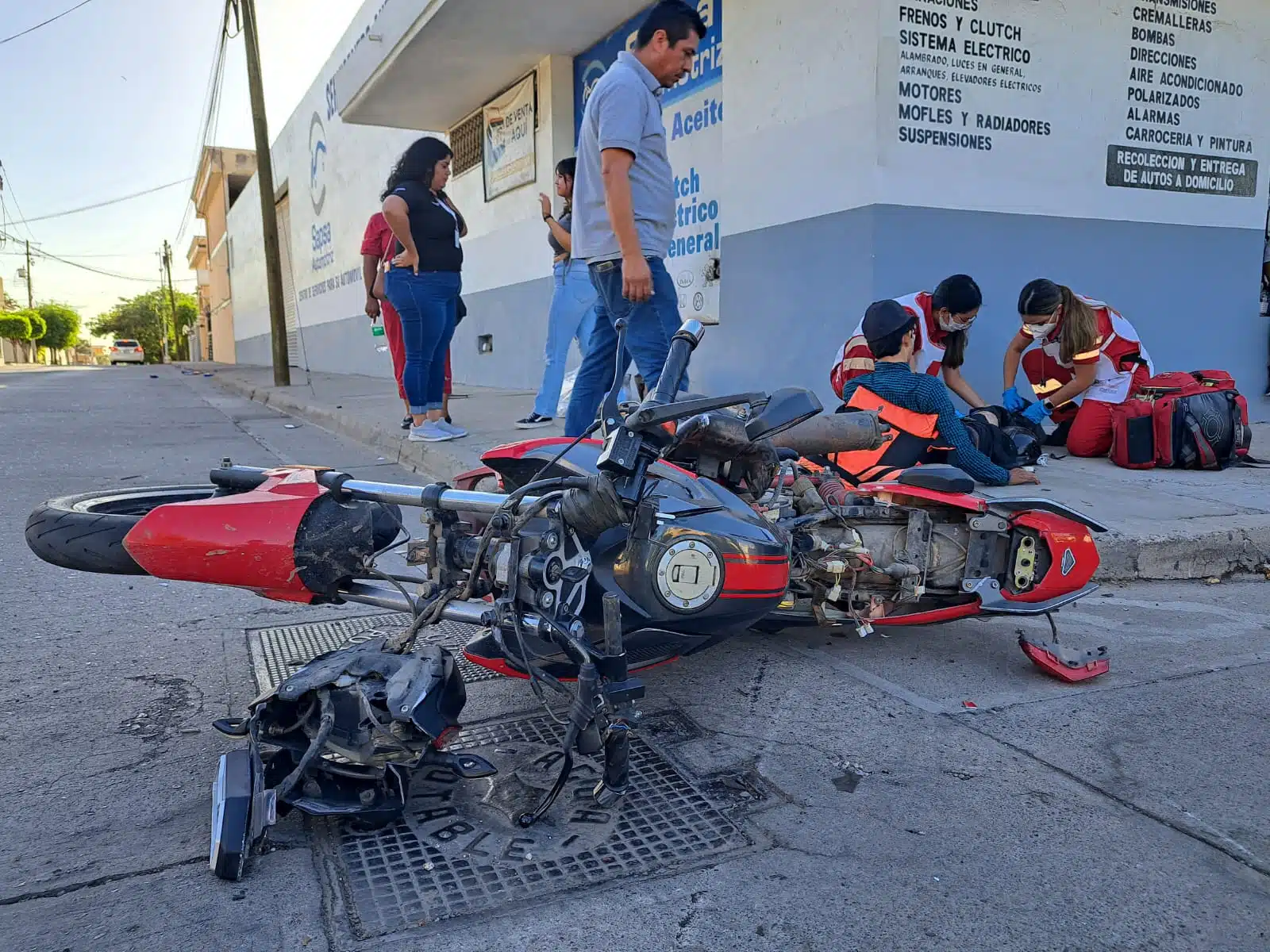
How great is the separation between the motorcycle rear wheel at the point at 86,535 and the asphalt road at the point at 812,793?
424 mm

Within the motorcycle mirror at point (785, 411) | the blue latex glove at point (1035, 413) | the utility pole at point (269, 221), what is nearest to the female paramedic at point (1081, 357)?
the blue latex glove at point (1035, 413)

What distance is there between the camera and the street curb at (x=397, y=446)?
5531 mm

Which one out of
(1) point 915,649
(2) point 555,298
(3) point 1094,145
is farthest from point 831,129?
(1) point 915,649

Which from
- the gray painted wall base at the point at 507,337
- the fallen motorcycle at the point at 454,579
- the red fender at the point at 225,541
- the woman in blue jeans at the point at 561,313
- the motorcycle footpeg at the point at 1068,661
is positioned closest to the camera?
the fallen motorcycle at the point at 454,579

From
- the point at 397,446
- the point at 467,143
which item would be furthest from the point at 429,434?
the point at 467,143

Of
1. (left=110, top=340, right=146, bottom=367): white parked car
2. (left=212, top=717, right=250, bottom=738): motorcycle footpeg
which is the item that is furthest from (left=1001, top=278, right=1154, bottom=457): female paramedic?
(left=110, top=340, right=146, bottom=367): white parked car

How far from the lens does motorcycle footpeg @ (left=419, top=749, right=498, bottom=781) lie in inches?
73.9

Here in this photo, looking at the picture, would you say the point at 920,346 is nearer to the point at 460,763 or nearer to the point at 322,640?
the point at 322,640

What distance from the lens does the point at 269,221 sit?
1477cm

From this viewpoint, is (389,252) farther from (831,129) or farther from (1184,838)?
(1184,838)

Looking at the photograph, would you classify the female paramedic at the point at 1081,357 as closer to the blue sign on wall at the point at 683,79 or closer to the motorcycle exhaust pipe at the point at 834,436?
the blue sign on wall at the point at 683,79

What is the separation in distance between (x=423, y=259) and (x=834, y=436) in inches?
153

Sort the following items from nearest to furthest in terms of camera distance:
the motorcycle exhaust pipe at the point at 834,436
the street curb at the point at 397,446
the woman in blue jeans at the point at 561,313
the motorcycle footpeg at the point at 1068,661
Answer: the motorcycle footpeg at the point at 1068,661
the motorcycle exhaust pipe at the point at 834,436
the street curb at the point at 397,446
the woman in blue jeans at the point at 561,313

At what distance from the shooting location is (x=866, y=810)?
1873 millimetres
